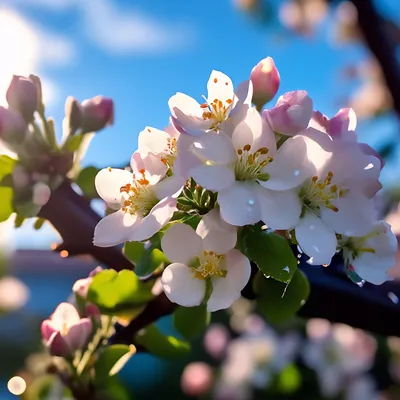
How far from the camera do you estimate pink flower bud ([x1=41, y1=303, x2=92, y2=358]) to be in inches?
21.6

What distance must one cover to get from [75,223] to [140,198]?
172 mm

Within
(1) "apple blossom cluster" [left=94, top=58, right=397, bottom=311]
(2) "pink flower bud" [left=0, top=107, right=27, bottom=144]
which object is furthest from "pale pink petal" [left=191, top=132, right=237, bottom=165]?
(2) "pink flower bud" [left=0, top=107, right=27, bottom=144]

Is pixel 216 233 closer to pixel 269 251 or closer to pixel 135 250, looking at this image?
pixel 269 251

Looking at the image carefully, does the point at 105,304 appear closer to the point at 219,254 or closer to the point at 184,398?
the point at 219,254

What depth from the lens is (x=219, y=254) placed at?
42 cm

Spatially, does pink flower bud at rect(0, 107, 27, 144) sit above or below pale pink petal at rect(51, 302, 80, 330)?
above

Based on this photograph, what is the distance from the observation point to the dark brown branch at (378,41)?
4.39 feet

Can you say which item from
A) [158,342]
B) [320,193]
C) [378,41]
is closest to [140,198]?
[320,193]

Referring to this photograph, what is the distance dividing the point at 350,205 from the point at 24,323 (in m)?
3.03

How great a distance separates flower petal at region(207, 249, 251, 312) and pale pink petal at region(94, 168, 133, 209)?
99 millimetres

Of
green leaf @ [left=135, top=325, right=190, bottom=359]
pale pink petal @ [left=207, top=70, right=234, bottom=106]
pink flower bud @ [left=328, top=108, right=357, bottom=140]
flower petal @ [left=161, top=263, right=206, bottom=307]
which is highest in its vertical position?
pink flower bud @ [left=328, top=108, right=357, bottom=140]

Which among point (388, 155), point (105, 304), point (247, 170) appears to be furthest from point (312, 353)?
point (247, 170)

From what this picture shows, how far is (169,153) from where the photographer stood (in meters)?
0.43

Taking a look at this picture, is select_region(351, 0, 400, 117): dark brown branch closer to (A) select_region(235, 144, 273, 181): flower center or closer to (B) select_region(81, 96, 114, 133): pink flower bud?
(B) select_region(81, 96, 114, 133): pink flower bud
